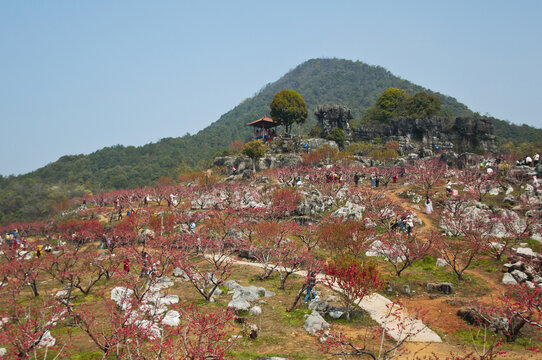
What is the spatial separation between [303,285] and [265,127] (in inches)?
2198

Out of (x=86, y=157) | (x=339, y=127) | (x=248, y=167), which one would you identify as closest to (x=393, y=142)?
(x=339, y=127)

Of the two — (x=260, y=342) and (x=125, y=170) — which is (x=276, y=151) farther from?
(x=125, y=170)

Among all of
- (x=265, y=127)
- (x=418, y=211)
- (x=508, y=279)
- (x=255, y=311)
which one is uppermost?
(x=265, y=127)

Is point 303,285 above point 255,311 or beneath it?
above

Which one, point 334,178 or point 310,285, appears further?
point 334,178

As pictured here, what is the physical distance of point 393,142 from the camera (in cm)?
5606

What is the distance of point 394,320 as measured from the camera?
33.7ft

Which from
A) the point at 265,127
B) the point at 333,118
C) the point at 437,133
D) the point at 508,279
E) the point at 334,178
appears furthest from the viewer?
the point at 265,127

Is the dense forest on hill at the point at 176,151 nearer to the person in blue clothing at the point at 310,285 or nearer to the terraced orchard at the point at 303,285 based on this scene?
the terraced orchard at the point at 303,285

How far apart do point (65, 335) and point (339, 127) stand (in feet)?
194

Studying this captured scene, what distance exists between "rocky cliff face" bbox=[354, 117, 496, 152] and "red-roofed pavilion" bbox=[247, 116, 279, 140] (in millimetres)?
17248

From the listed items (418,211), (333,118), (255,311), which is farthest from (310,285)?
(333,118)

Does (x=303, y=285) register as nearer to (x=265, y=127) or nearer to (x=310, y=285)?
(x=310, y=285)

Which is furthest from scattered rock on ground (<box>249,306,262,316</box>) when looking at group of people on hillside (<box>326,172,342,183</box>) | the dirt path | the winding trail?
group of people on hillside (<box>326,172,342,183</box>)
